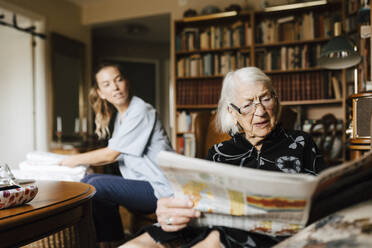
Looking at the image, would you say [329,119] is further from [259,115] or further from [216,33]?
[259,115]

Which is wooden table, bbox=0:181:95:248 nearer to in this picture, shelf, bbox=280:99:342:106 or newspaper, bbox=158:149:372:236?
newspaper, bbox=158:149:372:236

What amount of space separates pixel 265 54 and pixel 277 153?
2821mm

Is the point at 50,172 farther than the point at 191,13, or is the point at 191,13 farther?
the point at 191,13

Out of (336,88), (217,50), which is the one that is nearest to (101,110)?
(217,50)

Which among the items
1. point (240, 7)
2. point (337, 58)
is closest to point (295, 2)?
point (240, 7)

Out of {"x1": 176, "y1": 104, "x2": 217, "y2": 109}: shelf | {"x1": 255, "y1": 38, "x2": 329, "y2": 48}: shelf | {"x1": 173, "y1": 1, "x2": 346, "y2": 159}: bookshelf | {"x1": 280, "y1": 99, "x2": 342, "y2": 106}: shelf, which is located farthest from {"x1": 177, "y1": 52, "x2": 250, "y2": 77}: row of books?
{"x1": 280, "y1": 99, "x2": 342, "y2": 106}: shelf

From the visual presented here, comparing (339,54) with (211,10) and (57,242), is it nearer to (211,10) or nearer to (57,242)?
(211,10)

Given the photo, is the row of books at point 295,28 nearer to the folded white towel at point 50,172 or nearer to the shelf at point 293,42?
the shelf at point 293,42

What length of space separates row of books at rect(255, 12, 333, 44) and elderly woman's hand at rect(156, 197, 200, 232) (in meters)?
3.30

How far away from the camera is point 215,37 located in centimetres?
382

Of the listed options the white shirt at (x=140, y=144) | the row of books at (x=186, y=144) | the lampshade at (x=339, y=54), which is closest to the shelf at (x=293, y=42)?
the lampshade at (x=339, y=54)

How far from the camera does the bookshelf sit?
136 inches

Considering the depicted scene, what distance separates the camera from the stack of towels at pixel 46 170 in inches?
65.8

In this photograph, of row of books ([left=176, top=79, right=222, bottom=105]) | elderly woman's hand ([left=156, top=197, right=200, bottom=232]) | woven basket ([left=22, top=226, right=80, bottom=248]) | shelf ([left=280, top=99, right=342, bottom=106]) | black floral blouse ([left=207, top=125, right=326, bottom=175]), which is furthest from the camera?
row of books ([left=176, top=79, right=222, bottom=105])
